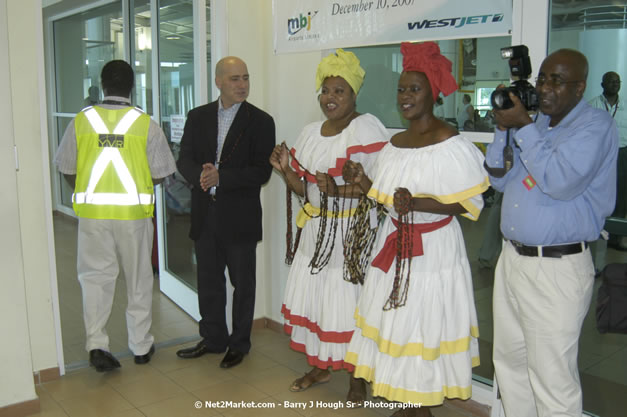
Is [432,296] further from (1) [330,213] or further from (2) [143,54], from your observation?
(2) [143,54]

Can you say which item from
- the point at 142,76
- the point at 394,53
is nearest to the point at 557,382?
the point at 394,53

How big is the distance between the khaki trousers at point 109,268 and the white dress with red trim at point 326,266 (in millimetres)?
1060

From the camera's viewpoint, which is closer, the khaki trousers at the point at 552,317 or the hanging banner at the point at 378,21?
the khaki trousers at the point at 552,317

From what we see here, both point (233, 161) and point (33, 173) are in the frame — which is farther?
point (233, 161)

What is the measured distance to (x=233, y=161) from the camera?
3.78 metres

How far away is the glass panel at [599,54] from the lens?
2555 mm

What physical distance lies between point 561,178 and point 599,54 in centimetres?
80

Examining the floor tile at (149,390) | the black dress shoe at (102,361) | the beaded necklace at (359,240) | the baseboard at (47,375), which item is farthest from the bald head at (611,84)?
the baseboard at (47,375)

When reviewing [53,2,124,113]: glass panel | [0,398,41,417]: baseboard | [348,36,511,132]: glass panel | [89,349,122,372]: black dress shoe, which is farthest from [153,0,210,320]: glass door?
[53,2,124,113]: glass panel

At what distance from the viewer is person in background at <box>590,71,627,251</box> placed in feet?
8.39

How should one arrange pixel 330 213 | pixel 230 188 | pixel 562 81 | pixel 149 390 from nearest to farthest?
pixel 562 81, pixel 330 213, pixel 149 390, pixel 230 188

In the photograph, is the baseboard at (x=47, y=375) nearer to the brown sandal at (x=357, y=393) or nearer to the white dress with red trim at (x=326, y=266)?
the white dress with red trim at (x=326, y=266)

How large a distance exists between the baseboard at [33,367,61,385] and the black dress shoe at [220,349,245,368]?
1014 millimetres

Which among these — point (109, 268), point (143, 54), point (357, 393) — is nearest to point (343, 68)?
point (357, 393)
